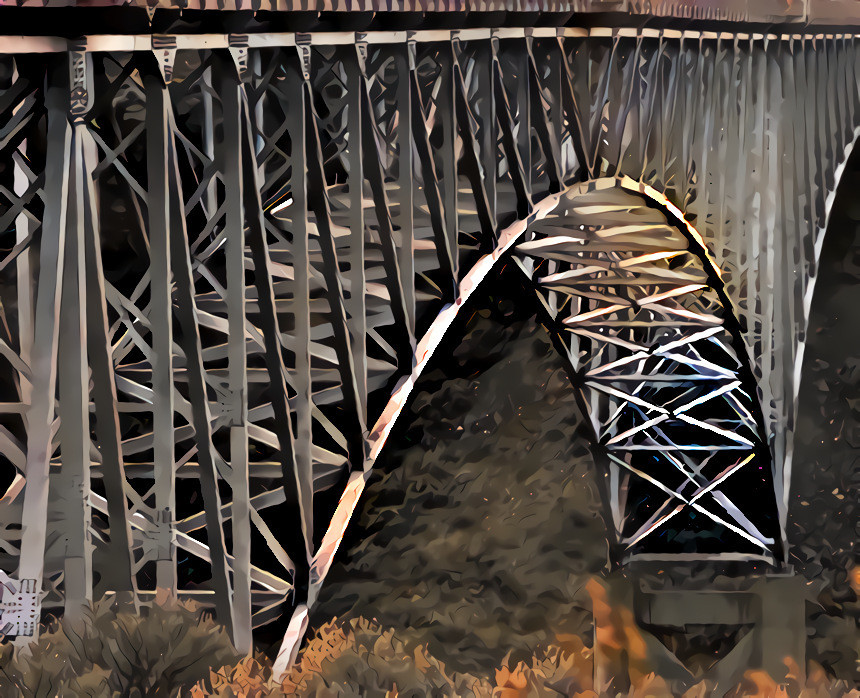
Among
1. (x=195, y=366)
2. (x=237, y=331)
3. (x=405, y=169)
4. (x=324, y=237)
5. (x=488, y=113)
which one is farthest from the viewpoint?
(x=488, y=113)

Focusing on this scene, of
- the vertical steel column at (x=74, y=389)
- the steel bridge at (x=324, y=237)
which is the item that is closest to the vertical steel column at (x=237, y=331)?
the steel bridge at (x=324, y=237)

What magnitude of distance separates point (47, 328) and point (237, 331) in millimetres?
1222

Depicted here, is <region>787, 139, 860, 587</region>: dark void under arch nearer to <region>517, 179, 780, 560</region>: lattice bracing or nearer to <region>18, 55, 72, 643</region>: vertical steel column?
<region>517, 179, 780, 560</region>: lattice bracing

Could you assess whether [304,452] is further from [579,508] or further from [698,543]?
[579,508]

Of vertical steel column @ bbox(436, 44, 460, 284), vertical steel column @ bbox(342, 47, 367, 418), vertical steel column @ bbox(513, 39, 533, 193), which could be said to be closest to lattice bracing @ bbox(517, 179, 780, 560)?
vertical steel column @ bbox(513, 39, 533, 193)

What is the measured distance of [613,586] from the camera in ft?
61.2

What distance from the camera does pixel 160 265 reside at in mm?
5227

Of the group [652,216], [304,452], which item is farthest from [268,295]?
[652,216]

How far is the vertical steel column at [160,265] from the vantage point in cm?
518

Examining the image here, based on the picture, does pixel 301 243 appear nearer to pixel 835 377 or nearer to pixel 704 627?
pixel 704 627

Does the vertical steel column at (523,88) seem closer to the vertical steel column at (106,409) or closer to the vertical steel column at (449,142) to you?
the vertical steel column at (449,142)

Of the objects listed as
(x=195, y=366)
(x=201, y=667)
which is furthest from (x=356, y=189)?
(x=201, y=667)

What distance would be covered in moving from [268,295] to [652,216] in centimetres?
813

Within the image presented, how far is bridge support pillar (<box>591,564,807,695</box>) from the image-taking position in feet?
55.9
